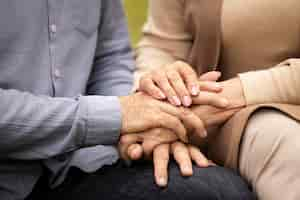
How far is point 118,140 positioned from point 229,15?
14.9 inches

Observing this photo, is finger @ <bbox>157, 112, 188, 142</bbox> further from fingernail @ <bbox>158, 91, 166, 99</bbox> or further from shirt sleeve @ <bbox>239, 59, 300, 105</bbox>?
shirt sleeve @ <bbox>239, 59, 300, 105</bbox>

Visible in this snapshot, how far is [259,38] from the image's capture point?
1182mm

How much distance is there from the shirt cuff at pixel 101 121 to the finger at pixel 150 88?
7 centimetres

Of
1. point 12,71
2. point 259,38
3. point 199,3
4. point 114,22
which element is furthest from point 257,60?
point 12,71

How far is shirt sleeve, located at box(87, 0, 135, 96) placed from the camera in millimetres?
1224

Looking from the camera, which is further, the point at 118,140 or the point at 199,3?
the point at 199,3

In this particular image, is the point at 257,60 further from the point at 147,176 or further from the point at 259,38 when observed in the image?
the point at 147,176

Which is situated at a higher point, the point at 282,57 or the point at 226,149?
the point at 282,57

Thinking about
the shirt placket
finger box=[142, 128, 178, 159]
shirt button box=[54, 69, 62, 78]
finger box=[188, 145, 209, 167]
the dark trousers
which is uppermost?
the shirt placket

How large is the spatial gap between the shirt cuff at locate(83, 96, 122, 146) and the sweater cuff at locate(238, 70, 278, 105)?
0.24 meters

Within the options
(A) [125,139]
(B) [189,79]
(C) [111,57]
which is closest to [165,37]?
(C) [111,57]

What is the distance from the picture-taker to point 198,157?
1008 millimetres

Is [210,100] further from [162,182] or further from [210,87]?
[162,182]

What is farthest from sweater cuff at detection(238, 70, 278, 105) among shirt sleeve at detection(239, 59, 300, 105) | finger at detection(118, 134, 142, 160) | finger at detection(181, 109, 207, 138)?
finger at detection(118, 134, 142, 160)
